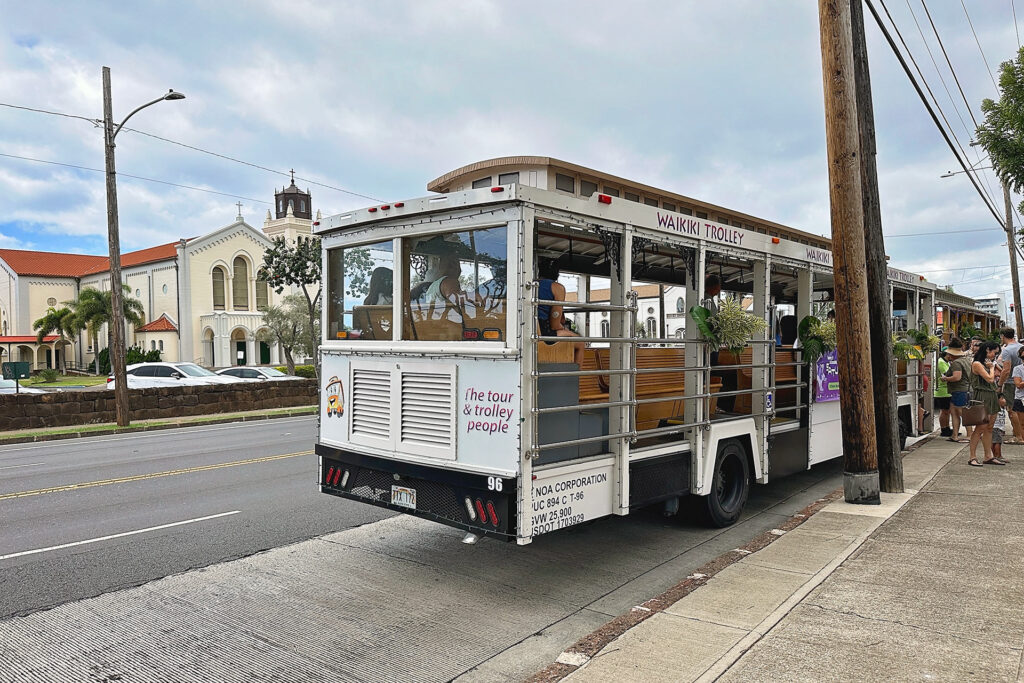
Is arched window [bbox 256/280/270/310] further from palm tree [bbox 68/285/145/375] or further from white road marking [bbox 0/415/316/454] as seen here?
white road marking [bbox 0/415/316/454]

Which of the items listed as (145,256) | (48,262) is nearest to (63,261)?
(48,262)

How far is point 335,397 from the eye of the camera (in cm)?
621

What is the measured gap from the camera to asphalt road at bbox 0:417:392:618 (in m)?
5.90

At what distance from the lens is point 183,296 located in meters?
55.8

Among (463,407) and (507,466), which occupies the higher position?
(463,407)

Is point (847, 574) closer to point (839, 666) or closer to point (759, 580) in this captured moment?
point (759, 580)

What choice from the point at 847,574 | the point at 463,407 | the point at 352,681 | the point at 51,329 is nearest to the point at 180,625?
the point at 352,681

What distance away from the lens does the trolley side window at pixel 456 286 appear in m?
5.08

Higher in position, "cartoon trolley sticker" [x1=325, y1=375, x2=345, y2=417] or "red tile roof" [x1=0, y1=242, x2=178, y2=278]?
"red tile roof" [x1=0, y1=242, x2=178, y2=278]

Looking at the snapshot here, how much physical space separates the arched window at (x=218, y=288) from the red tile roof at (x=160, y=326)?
138 inches

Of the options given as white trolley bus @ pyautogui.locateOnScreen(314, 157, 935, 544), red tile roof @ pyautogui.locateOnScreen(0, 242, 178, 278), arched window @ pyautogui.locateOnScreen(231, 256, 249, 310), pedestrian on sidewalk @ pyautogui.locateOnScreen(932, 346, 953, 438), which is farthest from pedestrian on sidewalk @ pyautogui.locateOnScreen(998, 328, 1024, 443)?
red tile roof @ pyautogui.locateOnScreen(0, 242, 178, 278)

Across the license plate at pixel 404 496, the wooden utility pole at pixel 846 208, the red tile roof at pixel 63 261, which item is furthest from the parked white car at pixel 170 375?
the red tile roof at pixel 63 261

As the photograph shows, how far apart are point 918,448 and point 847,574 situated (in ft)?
24.4

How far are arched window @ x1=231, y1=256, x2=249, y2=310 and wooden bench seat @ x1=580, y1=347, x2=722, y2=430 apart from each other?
57010 mm
